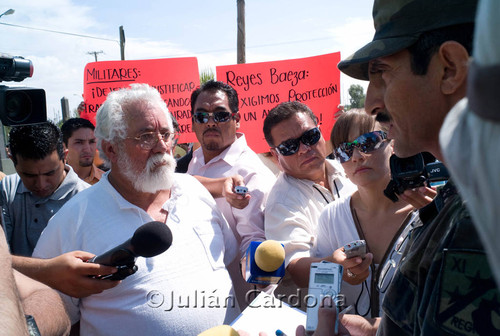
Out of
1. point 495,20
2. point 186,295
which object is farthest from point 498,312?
point 186,295

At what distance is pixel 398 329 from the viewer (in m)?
1.05

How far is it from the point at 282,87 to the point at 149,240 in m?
3.46

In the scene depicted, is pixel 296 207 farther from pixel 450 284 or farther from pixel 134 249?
pixel 450 284

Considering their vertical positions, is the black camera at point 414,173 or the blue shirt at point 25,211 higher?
the black camera at point 414,173

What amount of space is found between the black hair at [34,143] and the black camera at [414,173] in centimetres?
267

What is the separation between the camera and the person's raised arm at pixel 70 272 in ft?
6.43

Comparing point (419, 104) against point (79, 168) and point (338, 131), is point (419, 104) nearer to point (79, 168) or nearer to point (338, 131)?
point (338, 131)

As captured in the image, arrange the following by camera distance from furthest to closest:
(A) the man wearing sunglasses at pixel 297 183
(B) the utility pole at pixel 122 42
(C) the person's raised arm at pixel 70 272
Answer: (B) the utility pole at pixel 122 42 < (A) the man wearing sunglasses at pixel 297 183 < (C) the person's raised arm at pixel 70 272

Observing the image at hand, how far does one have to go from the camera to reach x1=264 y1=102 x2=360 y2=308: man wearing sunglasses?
269cm

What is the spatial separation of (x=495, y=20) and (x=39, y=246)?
266 cm

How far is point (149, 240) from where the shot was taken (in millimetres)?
1814

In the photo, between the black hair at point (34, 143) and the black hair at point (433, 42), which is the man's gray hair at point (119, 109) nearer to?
the black hair at point (34, 143)

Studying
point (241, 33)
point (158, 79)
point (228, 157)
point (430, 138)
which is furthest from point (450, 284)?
point (241, 33)

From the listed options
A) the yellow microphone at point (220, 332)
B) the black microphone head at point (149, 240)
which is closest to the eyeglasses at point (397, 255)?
the yellow microphone at point (220, 332)
